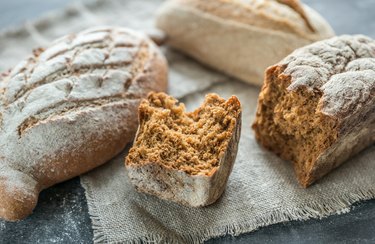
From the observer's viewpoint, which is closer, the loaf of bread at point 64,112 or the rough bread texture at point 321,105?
the rough bread texture at point 321,105

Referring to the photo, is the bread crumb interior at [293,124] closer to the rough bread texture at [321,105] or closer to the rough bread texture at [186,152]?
the rough bread texture at [321,105]

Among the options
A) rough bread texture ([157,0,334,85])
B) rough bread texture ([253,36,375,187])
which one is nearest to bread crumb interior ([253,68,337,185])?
rough bread texture ([253,36,375,187])

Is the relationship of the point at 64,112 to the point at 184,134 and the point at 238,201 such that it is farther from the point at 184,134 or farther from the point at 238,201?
the point at 238,201

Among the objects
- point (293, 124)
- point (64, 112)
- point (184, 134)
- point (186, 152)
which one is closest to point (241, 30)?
point (293, 124)

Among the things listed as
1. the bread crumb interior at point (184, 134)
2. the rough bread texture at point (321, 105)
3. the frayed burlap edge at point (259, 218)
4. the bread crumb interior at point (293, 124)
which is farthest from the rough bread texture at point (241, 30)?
the frayed burlap edge at point (259, 218)

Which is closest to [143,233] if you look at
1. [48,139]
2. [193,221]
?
[193,221]
